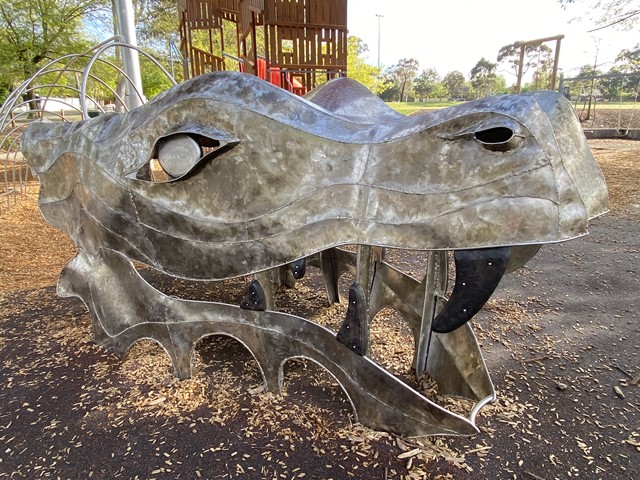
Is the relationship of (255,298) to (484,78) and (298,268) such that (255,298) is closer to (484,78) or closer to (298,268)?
(298,268)

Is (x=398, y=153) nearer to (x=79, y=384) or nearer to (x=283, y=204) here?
(x=283, y=204)

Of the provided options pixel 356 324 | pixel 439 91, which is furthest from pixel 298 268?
pixel 439 91

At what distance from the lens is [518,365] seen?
330cm

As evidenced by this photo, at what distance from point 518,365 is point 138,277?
9.25ft

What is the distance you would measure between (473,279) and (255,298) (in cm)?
129

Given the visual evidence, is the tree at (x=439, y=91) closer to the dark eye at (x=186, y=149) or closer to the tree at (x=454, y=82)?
the tree at (x=454, y=82)

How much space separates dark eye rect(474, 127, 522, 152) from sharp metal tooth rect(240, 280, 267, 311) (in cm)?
149

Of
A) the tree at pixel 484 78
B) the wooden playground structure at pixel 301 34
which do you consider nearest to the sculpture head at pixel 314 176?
the wooden playground structure at pixel 301 34

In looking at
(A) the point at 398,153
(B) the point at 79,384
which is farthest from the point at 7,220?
(A) the point at 398,153

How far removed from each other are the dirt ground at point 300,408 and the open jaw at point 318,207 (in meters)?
0.22

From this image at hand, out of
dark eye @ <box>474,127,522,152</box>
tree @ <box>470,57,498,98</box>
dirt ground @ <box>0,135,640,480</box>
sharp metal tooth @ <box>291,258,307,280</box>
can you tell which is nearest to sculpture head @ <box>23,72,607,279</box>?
dark eye @ <box>474,127,522,152</box>

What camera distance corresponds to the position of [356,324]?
234 centimetres

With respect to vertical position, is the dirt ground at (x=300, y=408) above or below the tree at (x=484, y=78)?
below

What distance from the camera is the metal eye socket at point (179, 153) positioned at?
230cm
